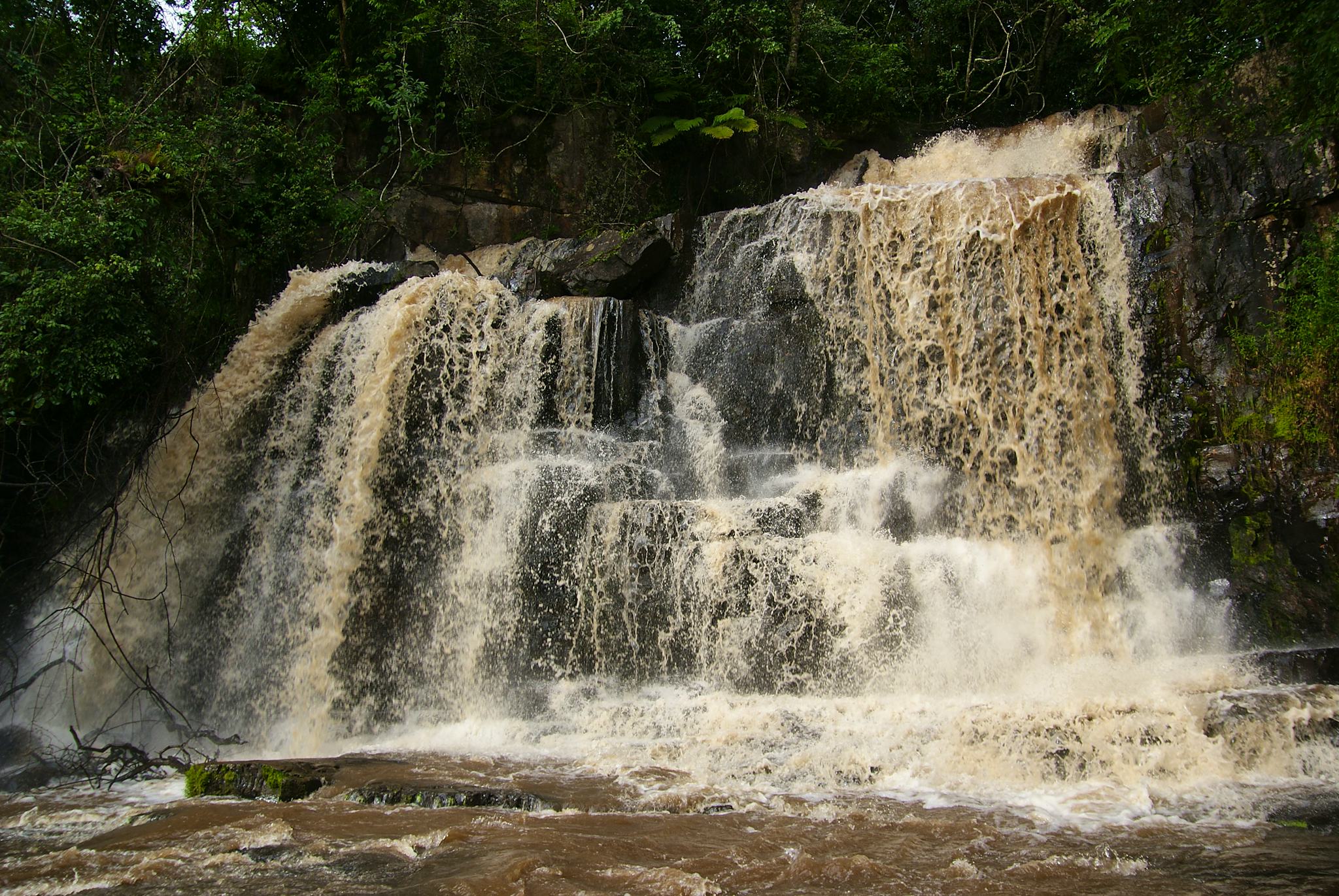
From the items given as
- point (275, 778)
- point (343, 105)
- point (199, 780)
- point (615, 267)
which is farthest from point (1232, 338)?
point (343, 105)

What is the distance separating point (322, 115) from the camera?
12.3 meters

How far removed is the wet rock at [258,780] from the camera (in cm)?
523

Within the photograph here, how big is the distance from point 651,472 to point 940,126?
7895 millimetres

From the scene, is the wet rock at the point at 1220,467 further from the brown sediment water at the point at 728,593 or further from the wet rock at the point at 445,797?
the wet rock at the point at 445,797

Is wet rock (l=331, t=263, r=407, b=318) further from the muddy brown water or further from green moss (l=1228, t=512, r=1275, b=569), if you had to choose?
green moss (l=1228, t=512, r=1275, b=569)

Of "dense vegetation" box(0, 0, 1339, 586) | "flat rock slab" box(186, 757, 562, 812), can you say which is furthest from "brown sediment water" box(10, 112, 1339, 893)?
"dense vegetation" box(0, 0, 1339, 586)

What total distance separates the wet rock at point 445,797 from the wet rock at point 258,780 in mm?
324

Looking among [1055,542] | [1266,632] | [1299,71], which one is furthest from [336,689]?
[1299,71]

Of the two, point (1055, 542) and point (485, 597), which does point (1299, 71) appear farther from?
point (485, 597)

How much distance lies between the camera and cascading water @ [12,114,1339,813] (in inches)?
233

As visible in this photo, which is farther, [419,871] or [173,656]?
[173,656]

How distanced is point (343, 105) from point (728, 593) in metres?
9.79

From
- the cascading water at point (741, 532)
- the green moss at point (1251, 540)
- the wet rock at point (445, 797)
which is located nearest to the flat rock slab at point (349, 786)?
the wet rock at point (445, 797)

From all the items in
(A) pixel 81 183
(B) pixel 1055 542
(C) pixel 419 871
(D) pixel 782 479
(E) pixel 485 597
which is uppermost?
(A) pixel 81 183
